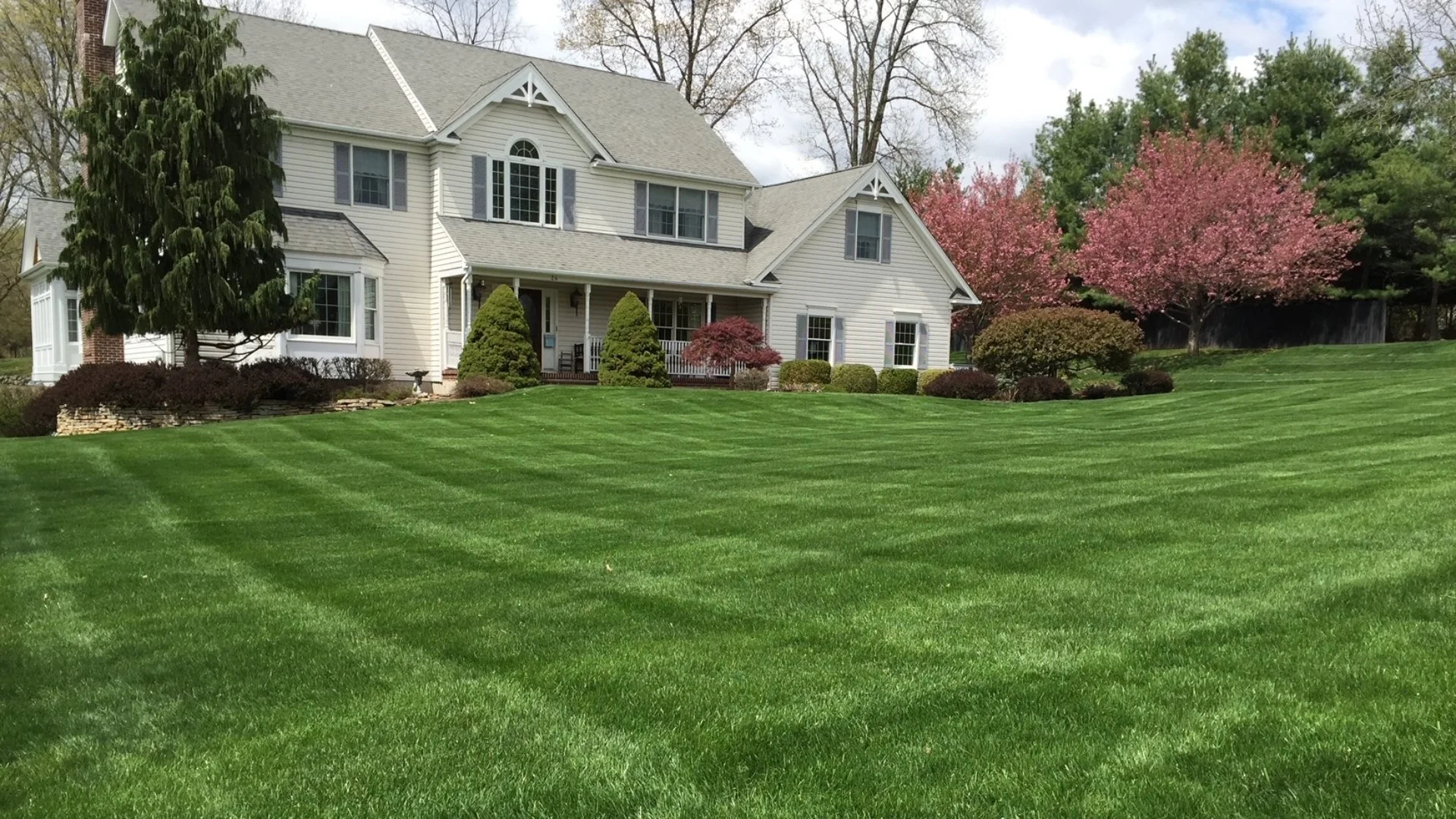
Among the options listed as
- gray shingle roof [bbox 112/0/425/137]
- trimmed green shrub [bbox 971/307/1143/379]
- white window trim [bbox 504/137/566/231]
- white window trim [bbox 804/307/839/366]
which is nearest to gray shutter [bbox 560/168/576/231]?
white window trim [bbox 504/137/566/231]

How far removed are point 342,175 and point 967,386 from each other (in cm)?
1622

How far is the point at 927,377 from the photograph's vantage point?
1056 inches

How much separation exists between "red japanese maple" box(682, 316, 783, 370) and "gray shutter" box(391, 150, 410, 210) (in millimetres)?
8080

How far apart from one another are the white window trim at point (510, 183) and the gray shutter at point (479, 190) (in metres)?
0.04

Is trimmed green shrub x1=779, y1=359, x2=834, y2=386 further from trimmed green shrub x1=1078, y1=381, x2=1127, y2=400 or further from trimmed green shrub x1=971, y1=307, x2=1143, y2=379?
trimmed green shrub x1=1078, y1=381, x2=1127, y2=400

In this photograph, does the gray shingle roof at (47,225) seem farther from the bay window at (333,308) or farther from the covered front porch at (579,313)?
the covered front porch at (579,313)

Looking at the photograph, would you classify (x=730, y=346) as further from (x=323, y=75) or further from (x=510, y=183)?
(x=323, y=75)

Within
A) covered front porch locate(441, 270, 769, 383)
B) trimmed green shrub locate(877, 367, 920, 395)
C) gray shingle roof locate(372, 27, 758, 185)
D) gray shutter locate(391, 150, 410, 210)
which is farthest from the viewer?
trimmed green shrub locate(877, 367, 920, 395)

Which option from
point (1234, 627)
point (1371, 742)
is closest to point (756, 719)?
point (1371, 742)

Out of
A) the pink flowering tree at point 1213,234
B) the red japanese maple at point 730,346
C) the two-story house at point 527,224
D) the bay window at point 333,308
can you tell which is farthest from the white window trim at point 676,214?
the pink flowering tree at point 1213,234

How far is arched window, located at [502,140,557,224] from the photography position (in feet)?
81.9

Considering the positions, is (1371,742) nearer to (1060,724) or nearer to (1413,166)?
(1060,724)

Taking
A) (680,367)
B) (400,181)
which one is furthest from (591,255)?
(400,181)

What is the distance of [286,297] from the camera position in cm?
1877
